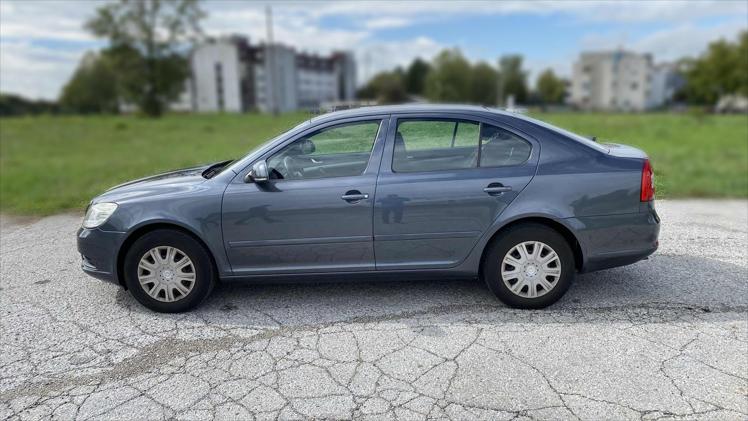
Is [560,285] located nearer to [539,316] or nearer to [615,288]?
[539,316]

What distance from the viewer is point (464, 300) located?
3898 mm

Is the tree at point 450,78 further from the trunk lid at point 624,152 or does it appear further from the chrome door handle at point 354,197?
the chrome door handle at point 354,197

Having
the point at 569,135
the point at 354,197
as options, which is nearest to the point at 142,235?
the point at 354,197

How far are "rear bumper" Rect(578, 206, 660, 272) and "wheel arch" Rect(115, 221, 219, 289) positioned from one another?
2864mm

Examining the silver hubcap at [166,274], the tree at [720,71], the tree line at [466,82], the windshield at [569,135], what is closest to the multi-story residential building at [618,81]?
the tree line at [466,82]

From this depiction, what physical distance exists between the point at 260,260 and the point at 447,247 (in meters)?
1.45

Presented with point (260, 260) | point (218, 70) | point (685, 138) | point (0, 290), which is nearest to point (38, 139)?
point (0, 290)

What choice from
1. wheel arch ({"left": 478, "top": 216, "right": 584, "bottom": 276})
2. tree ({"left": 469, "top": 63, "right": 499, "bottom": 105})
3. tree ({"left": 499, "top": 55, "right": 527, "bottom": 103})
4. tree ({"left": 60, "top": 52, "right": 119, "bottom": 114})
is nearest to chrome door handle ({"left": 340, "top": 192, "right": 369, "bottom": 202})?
wheel arch ({"left": 478, "top": 216, "right": 584, "bottom": 276})

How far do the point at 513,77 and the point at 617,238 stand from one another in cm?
8837

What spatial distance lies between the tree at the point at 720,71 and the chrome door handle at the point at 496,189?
63854mm

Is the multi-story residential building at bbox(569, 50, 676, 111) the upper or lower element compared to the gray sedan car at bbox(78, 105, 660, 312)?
upper

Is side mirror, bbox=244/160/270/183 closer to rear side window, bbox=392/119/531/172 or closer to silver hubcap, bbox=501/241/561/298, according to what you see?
rear side window, bbox=392/119/531/172

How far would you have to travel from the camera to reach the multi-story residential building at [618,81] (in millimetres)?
89500

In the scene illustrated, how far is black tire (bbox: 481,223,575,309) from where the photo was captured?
3613 mm
